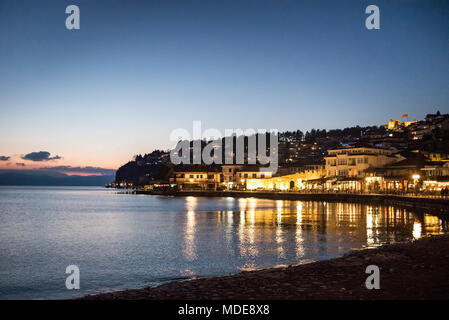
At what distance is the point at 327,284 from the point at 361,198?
61880 millimetres

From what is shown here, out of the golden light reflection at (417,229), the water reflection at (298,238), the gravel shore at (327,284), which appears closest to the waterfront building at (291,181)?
the golden light reflection at (417,229)

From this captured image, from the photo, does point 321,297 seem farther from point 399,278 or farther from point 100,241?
point 100,241

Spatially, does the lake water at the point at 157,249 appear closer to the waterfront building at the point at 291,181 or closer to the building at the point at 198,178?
the waterfront building at the point at 291,181

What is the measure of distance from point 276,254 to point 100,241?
1501 centimetres

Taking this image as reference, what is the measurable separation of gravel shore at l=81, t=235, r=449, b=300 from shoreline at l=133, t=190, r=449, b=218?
1211 inches

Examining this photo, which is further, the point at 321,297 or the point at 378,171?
the point at 378,171

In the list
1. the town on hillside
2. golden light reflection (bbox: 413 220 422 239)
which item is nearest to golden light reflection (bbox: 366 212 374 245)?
golden light reflection (bbox: 413 220 422 239)

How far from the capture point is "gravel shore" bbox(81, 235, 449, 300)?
10391 mm

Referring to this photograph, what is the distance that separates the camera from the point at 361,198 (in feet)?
229

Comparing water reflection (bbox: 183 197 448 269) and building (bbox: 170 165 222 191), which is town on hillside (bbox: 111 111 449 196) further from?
water reflection (bbox: 183 197 448 269)

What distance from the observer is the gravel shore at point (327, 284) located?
1039 centimetres

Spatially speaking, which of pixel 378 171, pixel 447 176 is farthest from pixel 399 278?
pixel 378 171

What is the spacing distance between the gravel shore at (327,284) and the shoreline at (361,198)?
3075 centimetres

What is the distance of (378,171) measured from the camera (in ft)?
254
